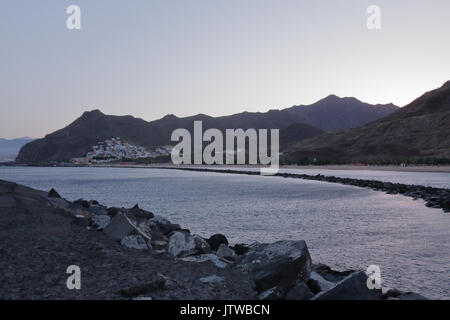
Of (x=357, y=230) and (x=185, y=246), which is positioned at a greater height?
(x=185, y=246)

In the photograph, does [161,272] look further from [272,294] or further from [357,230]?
[357,230]

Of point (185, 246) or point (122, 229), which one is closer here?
point (185, 246)

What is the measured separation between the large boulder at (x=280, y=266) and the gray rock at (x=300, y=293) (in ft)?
1.63

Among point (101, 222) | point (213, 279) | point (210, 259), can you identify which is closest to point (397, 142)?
point (101, 222)

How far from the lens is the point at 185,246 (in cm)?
1386

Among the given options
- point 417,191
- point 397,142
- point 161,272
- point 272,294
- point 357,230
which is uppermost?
point 397,142

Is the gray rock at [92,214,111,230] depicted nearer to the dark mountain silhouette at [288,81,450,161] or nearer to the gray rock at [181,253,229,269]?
the gray rock at [181,253,229,269]

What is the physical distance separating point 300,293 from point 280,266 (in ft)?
3.63

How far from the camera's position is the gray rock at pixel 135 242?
14.2m

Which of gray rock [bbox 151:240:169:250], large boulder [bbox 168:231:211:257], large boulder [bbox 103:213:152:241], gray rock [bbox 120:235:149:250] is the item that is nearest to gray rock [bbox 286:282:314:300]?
large boulder [bbox 168:231:211:257]

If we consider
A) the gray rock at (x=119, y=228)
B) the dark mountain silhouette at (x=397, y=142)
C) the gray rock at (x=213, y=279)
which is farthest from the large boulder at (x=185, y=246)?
the dark mountain silhouette at (x=397, y=142)

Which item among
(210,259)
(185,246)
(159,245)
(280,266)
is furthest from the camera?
(159,245)

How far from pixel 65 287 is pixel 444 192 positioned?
124ft
